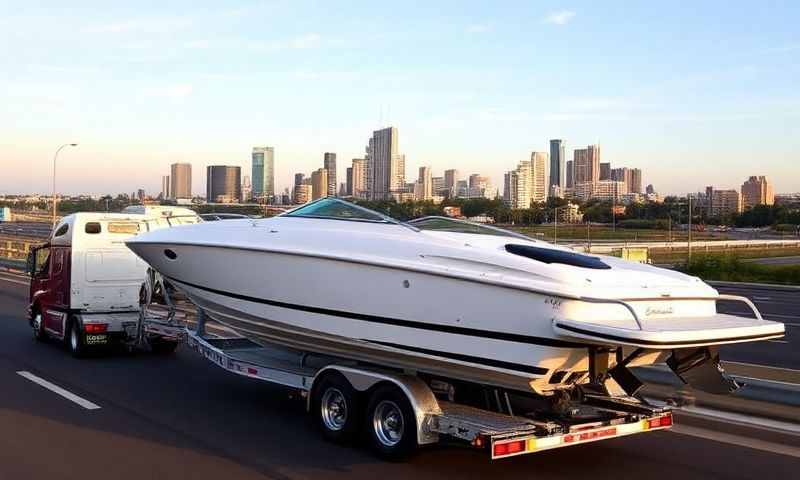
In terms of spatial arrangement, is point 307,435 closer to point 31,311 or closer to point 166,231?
point 166,231

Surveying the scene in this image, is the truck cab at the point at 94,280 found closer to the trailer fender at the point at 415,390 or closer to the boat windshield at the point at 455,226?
the boat windshield at the point at 455,226

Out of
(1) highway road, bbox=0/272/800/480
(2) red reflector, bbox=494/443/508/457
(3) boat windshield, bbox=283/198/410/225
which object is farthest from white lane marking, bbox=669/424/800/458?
(3) boat windshield, bbox=283/198/410/225

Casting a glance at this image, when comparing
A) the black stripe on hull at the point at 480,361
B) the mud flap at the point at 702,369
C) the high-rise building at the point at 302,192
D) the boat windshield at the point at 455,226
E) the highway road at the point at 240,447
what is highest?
the high-rise building at the point at 302,192

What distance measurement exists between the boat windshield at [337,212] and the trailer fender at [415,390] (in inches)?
60.2

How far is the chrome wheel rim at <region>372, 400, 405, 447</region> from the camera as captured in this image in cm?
760

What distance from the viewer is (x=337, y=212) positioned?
29.5ft

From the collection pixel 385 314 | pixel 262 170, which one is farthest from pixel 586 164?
pixel 385 314

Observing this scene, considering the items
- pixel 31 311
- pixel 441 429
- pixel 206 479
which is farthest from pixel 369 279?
pixel 31 311

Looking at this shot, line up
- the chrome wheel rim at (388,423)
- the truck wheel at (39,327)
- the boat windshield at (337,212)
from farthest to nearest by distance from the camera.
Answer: the truck wheel at (39,327) < the boat windshield at (337,212) < the chrome wheel rim at (388,423)

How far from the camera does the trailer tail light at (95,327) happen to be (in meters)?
13.3

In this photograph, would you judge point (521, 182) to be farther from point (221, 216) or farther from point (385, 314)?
point (385, 314)

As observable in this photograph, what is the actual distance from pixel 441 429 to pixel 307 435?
2.03 metres

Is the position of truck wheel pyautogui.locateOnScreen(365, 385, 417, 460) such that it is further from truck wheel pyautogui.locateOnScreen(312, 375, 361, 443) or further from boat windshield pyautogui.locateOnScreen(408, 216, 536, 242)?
boat windshield pyautogui.locateOnScreen(408, 216, 536, 242)

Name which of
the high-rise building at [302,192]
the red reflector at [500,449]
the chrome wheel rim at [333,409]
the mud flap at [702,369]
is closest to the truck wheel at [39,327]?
the high-rise building at [302,192]
